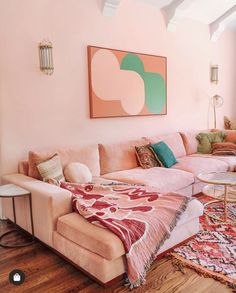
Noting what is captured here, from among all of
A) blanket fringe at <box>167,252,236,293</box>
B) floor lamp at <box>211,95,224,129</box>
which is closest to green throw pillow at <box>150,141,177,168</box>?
blanket fringe at <box>167,252,236,293</box>

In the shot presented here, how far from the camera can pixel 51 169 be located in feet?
9.93

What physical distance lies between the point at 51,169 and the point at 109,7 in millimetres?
2294

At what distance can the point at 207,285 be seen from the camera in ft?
6.91

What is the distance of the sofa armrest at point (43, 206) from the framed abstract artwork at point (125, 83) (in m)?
1.46

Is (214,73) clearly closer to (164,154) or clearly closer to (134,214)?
(164,154)

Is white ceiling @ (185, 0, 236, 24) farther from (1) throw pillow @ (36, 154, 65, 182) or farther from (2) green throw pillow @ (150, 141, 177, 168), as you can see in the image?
(1) throw pillow @ (36, 154, 65, 182)

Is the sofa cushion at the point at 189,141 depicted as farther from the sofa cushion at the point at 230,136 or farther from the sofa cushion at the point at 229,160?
the sofa cushion at the point at 230,136

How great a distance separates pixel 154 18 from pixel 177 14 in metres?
0.43

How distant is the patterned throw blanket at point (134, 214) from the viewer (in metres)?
2.11

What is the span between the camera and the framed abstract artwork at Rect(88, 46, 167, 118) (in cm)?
392

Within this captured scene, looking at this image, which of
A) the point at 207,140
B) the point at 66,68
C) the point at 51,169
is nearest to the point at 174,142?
the point at 207,140

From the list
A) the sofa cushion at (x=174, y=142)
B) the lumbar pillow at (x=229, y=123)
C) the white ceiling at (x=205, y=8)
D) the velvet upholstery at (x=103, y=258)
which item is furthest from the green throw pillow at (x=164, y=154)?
the lumbar pillow at (x=229, y=123)

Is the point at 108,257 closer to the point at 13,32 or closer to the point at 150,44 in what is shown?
the point at 13,32

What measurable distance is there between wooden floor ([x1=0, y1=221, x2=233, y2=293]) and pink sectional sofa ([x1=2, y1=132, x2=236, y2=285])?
0.08 meters
